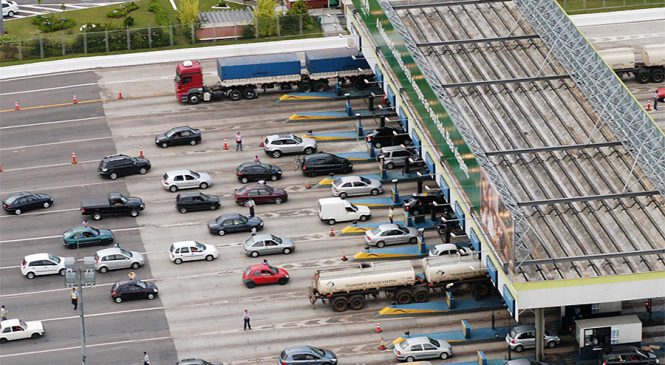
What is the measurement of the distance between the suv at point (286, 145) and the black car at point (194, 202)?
10.7 m

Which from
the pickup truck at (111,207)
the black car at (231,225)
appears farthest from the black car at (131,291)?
the pickup truck at (111,207)

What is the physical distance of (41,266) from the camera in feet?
443

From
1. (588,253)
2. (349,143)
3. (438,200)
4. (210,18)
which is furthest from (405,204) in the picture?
(210,18)

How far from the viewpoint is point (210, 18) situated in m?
180

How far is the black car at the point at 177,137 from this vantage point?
156750 mm

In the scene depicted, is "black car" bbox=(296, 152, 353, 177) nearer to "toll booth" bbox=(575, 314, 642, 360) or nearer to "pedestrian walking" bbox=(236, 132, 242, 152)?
"pedestrian walking" bbox=(236, 132, 242, 152)

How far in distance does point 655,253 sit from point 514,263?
9855 millimetres

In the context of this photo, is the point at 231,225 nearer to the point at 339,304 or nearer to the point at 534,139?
the point at 339,304

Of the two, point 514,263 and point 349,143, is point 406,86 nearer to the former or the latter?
point 349,143

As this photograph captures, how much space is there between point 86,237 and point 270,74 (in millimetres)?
31239

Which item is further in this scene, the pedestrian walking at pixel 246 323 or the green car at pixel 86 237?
the green car at pixel 86 237

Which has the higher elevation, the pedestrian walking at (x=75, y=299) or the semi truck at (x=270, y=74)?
the semi truck at (x=270, y=74)

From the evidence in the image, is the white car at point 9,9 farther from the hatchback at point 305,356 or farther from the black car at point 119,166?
the hatchback at point 305,356

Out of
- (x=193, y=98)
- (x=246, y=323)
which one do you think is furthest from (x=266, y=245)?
(x=193, y=98)
